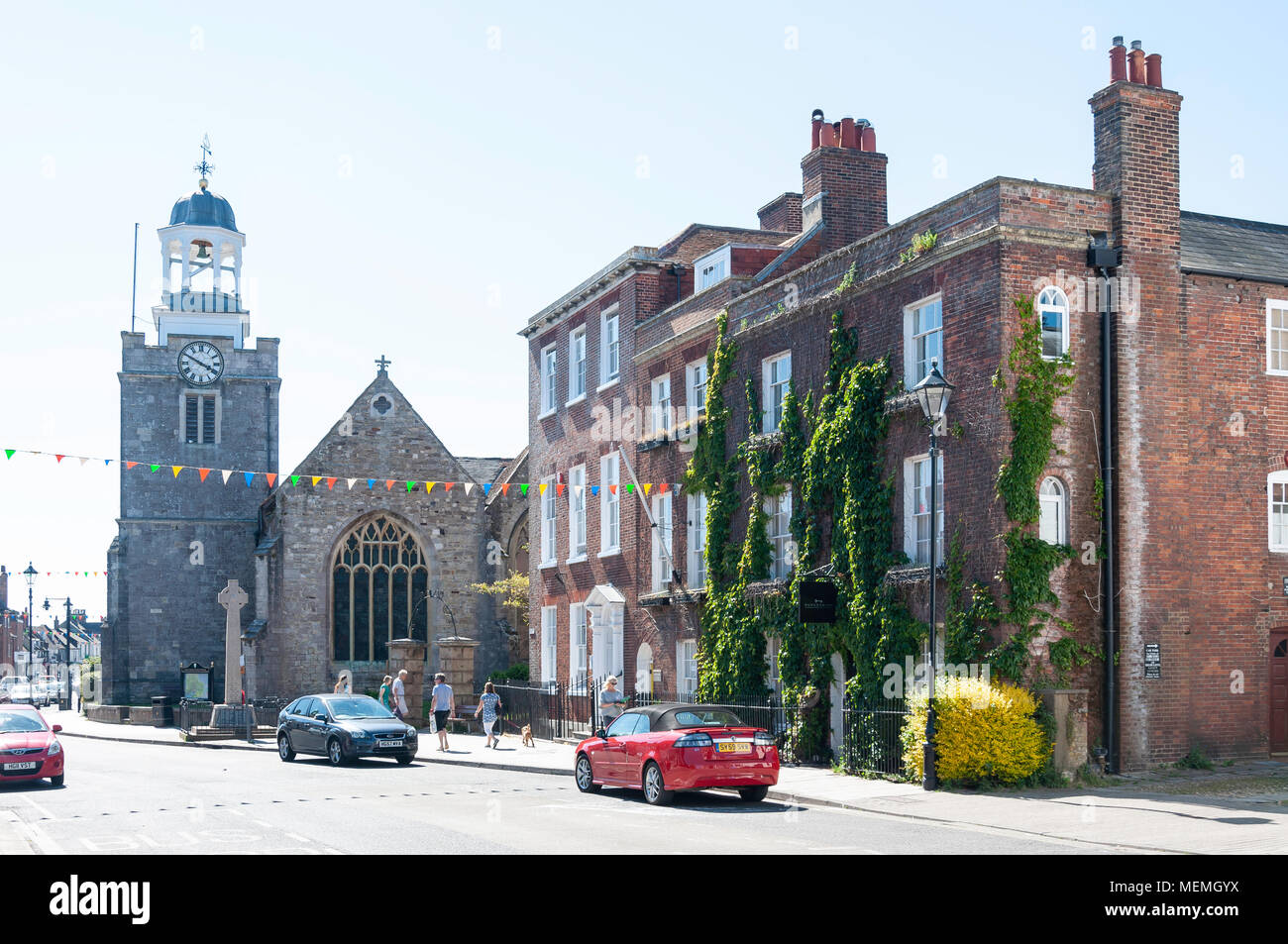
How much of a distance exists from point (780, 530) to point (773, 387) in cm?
268

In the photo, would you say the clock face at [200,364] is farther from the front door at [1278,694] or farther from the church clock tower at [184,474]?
the front door at [1278,694]

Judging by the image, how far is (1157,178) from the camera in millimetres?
21578

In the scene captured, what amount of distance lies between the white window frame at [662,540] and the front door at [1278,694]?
1210 centimetres

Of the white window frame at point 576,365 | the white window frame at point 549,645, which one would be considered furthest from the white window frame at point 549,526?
the white window frame at point 576,365

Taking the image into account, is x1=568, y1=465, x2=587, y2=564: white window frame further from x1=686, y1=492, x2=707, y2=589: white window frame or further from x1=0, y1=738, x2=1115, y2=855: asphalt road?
x1=0, y1=738, x2=1115, y2=855: asphalt road

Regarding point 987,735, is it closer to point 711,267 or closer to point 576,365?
point 711,267

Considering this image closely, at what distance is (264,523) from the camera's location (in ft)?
173

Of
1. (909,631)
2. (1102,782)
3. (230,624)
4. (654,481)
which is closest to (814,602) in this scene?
(909,631)

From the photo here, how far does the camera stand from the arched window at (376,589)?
49156mm

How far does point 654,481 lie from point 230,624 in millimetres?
13207

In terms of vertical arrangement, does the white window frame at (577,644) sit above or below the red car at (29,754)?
above

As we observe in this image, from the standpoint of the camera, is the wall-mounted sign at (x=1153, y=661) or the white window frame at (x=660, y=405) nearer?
the wall-mounted sign at (x=1153, y=661)

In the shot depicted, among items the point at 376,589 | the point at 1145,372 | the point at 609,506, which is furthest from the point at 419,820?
the point at 376,589

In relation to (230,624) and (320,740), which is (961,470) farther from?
(230,624)
